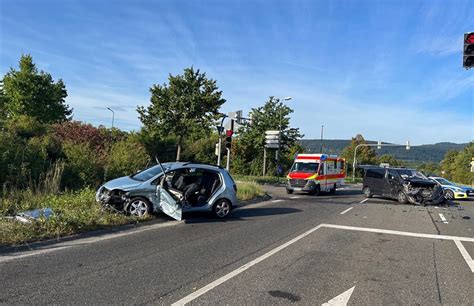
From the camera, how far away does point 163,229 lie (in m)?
8.98

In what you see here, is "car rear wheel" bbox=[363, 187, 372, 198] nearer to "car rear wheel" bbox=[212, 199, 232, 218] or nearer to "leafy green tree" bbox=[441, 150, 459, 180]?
"car rear wheel" bbox=[212, 199, 232, 218]

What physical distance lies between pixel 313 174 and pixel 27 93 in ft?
105

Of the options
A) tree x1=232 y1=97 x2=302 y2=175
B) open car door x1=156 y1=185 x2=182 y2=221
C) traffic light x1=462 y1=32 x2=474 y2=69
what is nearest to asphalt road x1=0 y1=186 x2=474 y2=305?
Answer: open car door x1=156 y1=185 x2=182 y2=221

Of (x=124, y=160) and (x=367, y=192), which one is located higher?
(x=124, y=160)

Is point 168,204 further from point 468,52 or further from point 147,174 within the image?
point 468,52

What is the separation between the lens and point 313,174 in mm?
22375

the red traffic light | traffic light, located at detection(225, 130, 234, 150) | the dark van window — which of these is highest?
the red traffic light

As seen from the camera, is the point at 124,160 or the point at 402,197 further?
the point at 402,197

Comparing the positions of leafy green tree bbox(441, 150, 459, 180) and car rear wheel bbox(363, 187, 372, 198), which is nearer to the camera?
car rear wheel bbox(363, 187, 372, 198)

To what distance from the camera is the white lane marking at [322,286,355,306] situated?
4.68 metres

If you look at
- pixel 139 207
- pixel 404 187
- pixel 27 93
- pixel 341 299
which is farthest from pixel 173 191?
pixel 27 93

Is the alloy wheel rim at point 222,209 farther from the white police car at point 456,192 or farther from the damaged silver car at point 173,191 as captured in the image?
the white police car at point 456,192

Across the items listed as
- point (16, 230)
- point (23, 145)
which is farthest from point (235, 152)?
point (16, 230)

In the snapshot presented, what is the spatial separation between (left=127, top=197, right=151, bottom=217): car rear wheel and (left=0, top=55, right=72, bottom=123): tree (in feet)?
110
